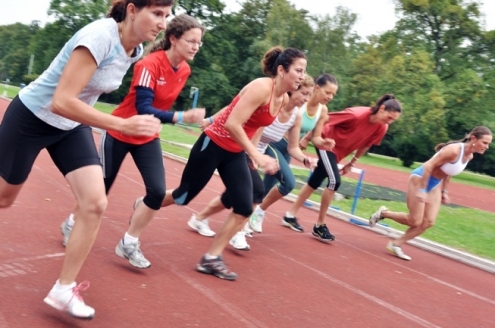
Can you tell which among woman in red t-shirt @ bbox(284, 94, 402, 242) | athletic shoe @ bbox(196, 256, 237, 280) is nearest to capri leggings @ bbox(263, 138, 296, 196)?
woman in red t-shirt @ bbox(284, 94, 402, 242)

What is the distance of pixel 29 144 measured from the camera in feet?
10.6

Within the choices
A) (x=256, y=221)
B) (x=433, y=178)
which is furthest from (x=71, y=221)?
(x=433, y=178)

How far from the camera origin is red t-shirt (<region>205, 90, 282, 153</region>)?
15.3 ft

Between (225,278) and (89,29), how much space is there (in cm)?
248

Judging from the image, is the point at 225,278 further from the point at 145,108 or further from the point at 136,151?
the point at 145,108

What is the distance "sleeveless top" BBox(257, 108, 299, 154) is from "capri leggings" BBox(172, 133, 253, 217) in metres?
1.52

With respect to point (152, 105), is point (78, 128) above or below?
below

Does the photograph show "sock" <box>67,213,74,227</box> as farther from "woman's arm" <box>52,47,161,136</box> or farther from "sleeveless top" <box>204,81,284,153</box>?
"woman's arm" <box>52,47,161,136</box>

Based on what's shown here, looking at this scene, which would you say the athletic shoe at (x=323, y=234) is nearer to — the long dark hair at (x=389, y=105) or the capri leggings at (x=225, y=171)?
the long dark hair at (x=389, y=105)

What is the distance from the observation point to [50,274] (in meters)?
3.98

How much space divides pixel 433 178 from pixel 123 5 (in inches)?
189

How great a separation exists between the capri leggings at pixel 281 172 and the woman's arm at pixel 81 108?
3649 millimetres

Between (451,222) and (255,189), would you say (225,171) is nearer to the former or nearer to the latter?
(255,189)

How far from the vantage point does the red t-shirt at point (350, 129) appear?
22.6ft
